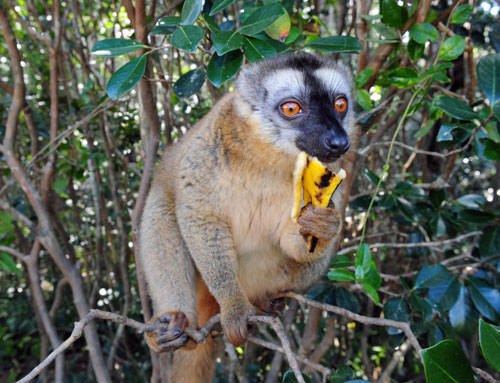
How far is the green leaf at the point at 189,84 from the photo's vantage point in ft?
10.3

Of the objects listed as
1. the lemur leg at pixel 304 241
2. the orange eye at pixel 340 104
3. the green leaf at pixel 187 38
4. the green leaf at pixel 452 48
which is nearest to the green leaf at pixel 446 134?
the green leaf at pixel 452 48

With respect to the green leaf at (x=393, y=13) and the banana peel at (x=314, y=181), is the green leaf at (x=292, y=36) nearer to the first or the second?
the green leaf at (x=393, y=13)

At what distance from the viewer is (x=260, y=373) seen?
221 inches

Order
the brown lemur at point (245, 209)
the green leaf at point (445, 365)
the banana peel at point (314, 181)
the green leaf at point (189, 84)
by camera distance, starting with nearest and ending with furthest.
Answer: the green leaf at point (445, 365) → the banana peel at point (314, 181) → the brown lemur at point (245, 209) → the green leaf at point (189, 84)

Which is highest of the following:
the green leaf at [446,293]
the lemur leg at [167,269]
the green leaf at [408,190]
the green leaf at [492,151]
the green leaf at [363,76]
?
the green leaf at [363,76]

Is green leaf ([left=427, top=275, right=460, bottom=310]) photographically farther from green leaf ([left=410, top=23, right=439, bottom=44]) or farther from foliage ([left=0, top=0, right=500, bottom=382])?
green leaf ([left=410, top=23, right=439, bottom=44])

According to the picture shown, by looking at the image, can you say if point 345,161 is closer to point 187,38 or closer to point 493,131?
point 493,131

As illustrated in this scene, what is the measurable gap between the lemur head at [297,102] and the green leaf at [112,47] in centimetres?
85

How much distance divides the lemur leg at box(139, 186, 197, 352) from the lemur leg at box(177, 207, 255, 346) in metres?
0.27

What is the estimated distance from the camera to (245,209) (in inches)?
128

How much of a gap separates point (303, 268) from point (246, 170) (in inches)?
35.8

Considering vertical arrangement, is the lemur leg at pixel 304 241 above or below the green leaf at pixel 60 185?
below

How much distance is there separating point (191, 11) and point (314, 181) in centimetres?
119

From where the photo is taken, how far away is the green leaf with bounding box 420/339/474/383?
69.2 inches
